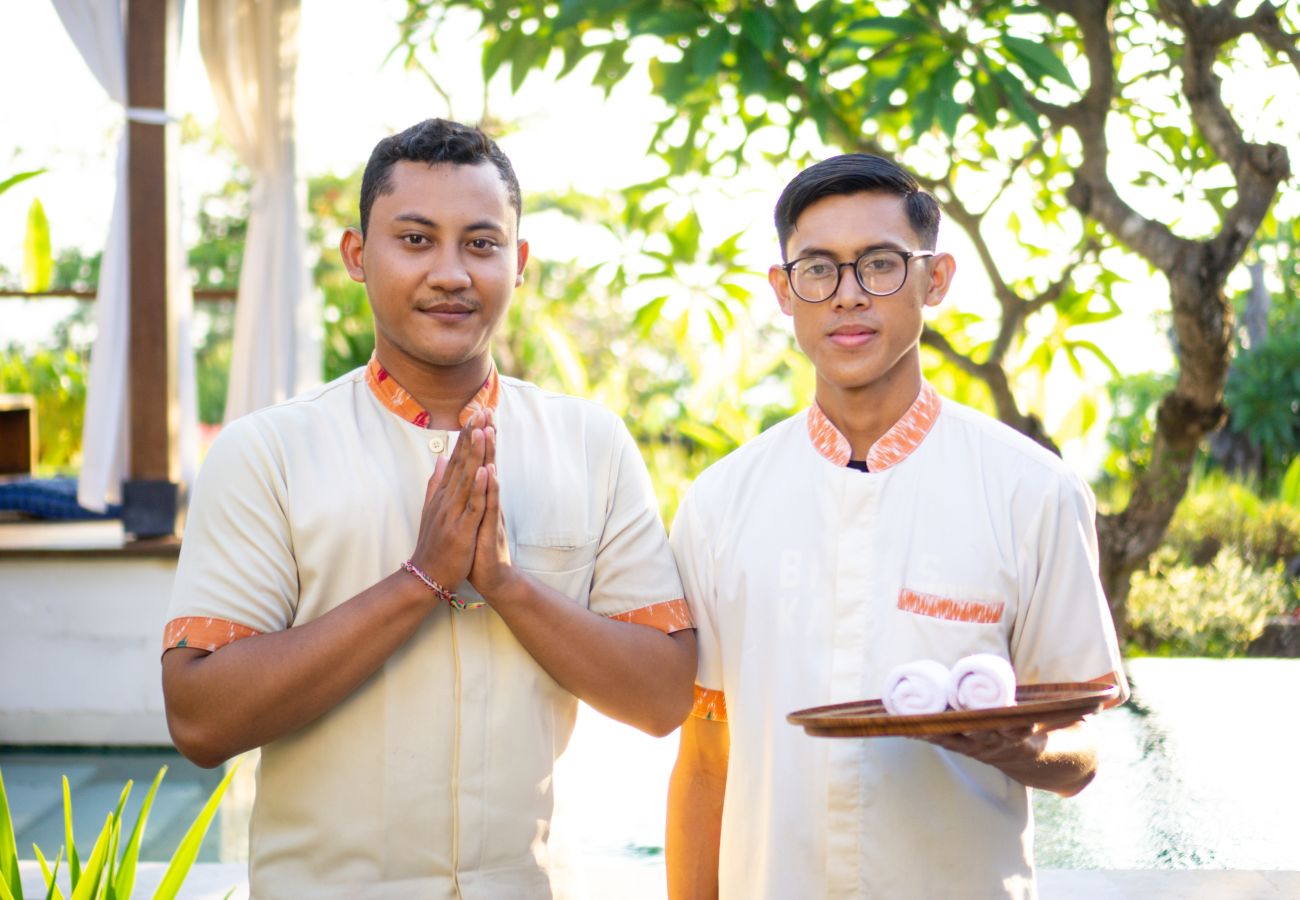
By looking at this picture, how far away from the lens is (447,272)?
1.55m

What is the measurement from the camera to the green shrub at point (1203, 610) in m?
6.40

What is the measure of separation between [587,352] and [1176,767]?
13.7m

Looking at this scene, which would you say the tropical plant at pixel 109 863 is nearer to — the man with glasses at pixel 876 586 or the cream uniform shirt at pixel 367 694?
the cream uniform shirt at pixel 367 694

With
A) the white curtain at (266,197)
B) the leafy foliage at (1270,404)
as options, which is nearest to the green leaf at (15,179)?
the white curtain at (266,197)

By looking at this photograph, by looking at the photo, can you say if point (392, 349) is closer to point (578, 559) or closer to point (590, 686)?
point (578, 559)

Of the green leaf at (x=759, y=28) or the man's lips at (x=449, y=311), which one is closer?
the man's lips at (x=449, y=311)

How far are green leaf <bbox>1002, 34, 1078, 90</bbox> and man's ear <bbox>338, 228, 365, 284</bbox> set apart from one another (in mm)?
1747

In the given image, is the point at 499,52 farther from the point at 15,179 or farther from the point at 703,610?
the point at 703,610

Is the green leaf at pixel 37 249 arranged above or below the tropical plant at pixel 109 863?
above

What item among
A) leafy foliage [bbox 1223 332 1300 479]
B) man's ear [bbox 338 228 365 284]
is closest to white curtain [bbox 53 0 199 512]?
man's ear [bbox 338 228 365 284]

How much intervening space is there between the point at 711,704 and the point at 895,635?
11.5 inches

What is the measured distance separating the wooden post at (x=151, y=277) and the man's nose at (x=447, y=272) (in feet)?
11.3

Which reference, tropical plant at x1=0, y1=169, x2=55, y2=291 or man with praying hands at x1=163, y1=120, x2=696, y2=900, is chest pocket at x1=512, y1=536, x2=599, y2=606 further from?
tropical plant at x1=0, y1=169, x2=55, y2=291

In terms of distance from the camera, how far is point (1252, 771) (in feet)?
13.0
